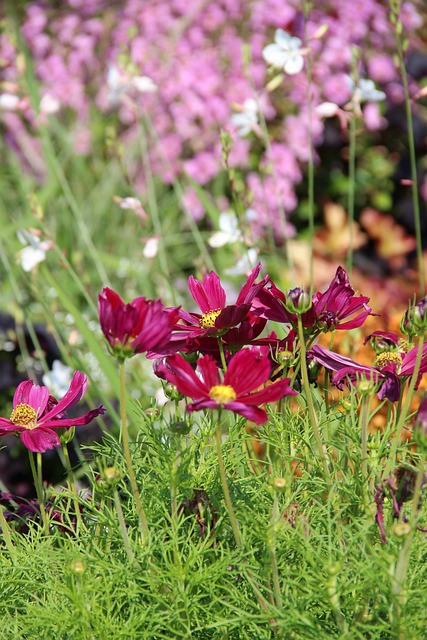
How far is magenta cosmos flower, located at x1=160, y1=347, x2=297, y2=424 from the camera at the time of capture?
2.60 feet

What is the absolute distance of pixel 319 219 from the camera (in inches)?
170

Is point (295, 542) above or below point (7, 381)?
above

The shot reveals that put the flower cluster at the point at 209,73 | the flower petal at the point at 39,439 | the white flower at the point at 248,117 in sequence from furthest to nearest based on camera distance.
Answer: the flower cluster at the point at 209,73 < the white flower at the point at 248,117 < the flower petal at the point at 39,439

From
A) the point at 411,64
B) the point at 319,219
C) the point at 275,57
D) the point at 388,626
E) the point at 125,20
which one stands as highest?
the point at 275,57

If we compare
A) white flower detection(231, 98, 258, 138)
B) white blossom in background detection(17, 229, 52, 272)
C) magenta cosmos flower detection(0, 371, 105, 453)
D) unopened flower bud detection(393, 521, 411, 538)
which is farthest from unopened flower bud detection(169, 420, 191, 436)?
white flower detection(231, 98, 258, 138)

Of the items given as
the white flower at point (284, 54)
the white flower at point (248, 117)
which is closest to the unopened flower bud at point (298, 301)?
the white flower at point (284, 54)

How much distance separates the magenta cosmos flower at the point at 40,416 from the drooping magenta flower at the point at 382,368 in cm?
27

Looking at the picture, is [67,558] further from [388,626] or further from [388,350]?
[388,350]

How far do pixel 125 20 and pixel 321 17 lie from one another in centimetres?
100

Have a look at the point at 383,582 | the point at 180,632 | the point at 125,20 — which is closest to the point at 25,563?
the point at 180,632

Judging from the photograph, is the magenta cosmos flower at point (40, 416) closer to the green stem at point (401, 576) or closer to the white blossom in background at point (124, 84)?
the green stem at point (401, 576)

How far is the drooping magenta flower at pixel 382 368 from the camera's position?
0.96 m

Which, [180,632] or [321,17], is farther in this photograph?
[321,17]

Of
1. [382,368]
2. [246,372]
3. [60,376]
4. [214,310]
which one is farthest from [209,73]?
[246,372]
